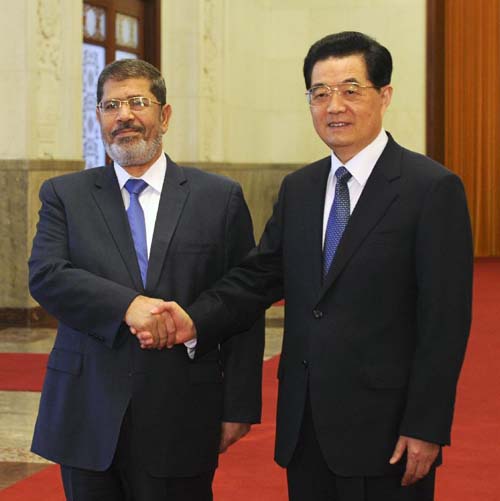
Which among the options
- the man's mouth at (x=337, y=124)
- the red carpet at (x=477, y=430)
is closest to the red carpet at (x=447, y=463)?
the red carpet at (x=477, y=430)

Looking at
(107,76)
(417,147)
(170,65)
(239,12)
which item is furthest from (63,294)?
(417,147)

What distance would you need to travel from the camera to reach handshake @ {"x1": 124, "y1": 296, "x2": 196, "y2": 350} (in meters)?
3.05

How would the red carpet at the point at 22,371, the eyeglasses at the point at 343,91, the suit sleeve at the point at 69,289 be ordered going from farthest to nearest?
the red carpet at the point at 22,371 < the suit sleeve at the point at 69,289 < the eyeglasses at the point at 343,91

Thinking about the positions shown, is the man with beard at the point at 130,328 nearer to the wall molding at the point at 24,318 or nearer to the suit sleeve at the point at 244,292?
the suit sleeve at the point at 244,292

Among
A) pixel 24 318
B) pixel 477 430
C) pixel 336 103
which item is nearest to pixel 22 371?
pixel 24 318

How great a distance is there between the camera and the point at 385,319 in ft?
9.64

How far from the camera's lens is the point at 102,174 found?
3367 mm

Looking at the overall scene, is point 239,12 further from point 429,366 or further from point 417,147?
point 429,366

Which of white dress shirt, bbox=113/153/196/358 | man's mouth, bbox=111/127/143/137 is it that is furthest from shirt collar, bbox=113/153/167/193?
man's mouth, bbox=111/127/143/137

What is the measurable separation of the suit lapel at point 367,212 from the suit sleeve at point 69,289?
0.55m

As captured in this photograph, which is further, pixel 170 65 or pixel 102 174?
pixel 170 65

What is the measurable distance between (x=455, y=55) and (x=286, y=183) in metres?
13.5

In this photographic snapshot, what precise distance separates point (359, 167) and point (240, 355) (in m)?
0.66

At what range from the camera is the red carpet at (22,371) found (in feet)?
23.6
